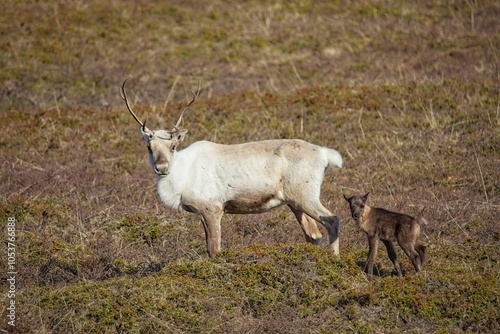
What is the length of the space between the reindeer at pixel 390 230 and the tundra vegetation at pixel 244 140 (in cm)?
29

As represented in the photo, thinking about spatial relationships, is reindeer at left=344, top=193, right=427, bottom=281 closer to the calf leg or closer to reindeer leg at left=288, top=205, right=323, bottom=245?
the calf leg

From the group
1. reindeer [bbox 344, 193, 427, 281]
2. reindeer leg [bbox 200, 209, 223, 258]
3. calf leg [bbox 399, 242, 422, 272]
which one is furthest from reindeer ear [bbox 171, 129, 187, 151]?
calf leg [bbox 399, 242, 422, 272]

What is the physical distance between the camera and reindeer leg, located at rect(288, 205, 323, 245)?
9.88 meters

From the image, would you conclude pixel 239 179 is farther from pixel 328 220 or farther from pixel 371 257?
pixel 371 257

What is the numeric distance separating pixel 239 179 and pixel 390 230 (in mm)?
2086

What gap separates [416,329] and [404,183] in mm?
5392

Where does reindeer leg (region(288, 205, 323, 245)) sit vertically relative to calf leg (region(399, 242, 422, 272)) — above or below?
below

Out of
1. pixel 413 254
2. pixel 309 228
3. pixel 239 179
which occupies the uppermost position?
pixel 239 179

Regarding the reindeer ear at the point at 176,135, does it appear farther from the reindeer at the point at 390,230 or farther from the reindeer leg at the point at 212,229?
the reindeer at the point at 390,230

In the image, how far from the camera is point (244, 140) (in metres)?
15.3

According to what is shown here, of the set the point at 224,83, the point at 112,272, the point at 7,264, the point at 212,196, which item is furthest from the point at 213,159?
the point at 224,83

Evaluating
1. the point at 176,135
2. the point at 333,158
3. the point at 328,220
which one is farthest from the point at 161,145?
the point at 328,220

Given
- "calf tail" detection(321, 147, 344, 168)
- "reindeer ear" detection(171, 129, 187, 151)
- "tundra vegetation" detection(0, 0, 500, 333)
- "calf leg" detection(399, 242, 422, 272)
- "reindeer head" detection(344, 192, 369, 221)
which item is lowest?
"tundra vegetation" detection(0, 0, 500, 333)

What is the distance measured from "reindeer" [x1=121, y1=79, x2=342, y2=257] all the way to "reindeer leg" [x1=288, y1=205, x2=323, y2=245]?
0.21 m
